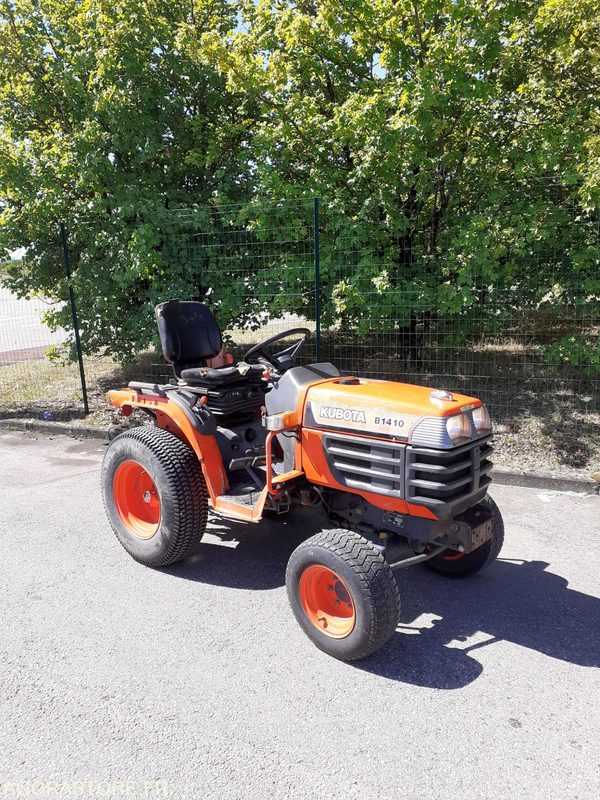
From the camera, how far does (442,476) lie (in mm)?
2699

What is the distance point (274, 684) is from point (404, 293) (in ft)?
15.0

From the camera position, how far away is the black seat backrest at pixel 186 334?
415cm

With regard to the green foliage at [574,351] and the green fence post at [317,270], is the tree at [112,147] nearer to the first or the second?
the green fence post at [317,270]

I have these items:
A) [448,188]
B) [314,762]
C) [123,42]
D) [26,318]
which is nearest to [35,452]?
[123,42]

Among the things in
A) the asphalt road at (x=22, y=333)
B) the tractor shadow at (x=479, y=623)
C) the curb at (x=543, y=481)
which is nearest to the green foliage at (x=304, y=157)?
the curb at (x=543, y=481)

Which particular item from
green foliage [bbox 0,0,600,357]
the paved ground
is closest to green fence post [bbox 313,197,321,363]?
green foliage [bbox 0,0,600,357]

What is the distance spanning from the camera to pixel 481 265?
19.5 ft

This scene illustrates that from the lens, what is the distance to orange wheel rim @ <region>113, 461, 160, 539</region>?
392 centimetres

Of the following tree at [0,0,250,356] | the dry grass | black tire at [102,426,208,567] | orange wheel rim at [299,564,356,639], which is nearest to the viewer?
orange wheel rim at [299,564,356,639]

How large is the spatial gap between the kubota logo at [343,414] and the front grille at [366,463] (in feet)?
0.29

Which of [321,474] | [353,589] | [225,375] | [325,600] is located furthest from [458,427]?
[225,375]

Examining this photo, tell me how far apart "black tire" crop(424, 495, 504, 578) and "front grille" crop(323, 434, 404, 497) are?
76cm

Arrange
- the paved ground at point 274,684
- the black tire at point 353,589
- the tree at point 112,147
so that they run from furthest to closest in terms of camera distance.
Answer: the tree at point 112,147 → the black tire at point 353,589 → the paved ground at point 274,684

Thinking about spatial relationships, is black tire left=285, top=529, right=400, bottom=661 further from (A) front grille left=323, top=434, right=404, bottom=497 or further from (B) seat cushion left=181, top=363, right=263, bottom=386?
(B) seat cushion left=181, top=363, right=263, bottom=386
